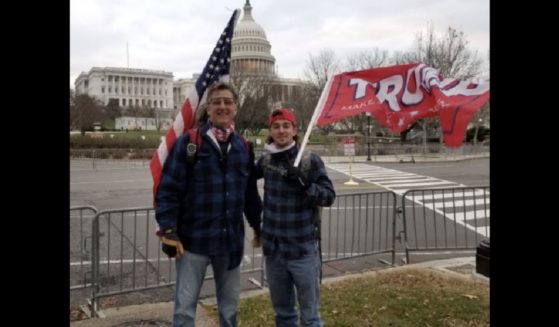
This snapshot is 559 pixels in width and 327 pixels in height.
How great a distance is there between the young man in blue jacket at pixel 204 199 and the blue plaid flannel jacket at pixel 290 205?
214 millimetres

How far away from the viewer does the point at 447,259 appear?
269 inches

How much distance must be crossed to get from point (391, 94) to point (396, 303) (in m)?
2.13

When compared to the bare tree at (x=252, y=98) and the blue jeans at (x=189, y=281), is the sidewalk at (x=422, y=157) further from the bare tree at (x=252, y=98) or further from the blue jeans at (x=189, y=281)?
the blue jeans at (x=189, y=281)

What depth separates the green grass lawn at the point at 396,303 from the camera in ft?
14.0

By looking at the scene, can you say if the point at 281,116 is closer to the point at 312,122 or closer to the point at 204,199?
the point at 312,122

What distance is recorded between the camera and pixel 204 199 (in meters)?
3.05

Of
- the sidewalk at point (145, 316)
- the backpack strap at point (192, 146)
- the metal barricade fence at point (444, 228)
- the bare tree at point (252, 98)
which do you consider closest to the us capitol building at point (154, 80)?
the bare tree at point (252, 98)

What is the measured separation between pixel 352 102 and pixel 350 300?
2.08m

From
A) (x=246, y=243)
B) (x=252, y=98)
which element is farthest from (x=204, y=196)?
(x=252, y=98)

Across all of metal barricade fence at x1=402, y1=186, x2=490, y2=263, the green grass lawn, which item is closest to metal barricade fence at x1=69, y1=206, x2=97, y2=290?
the green grass lawn
